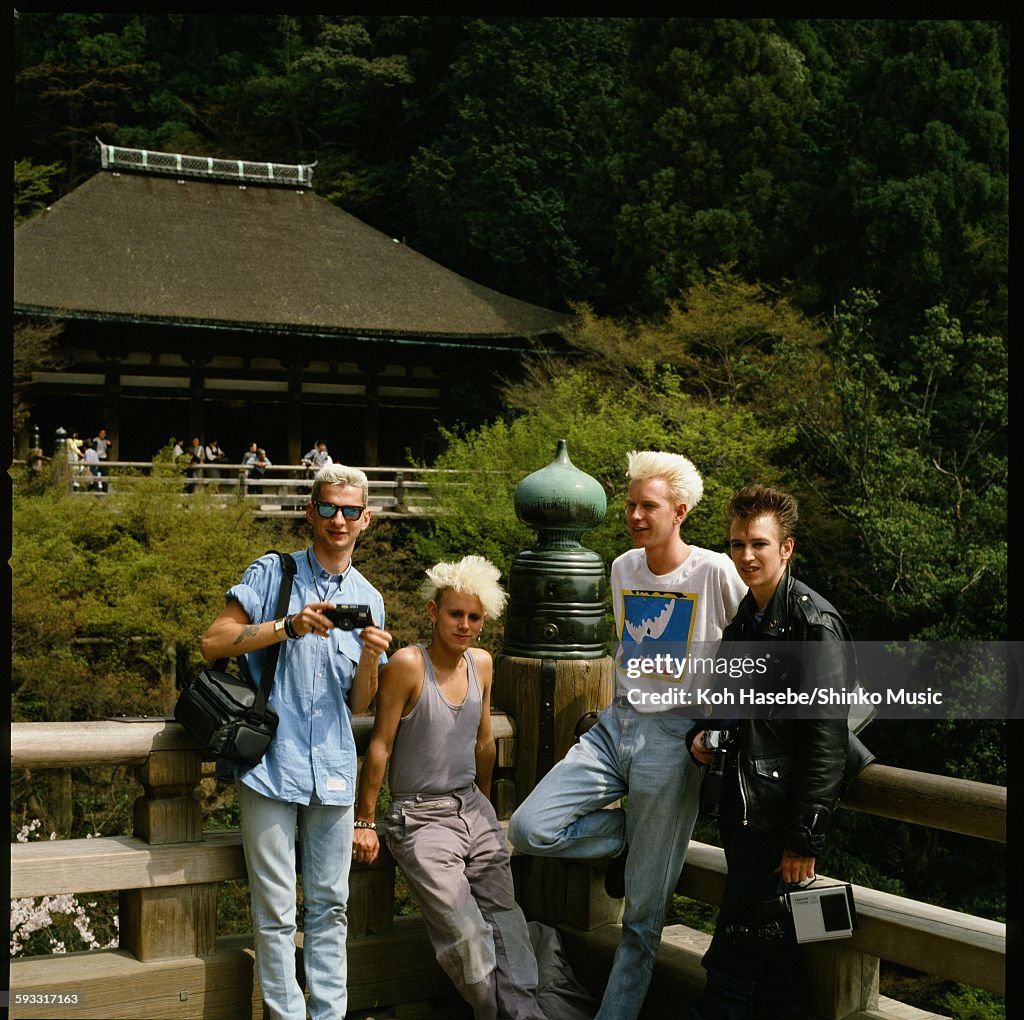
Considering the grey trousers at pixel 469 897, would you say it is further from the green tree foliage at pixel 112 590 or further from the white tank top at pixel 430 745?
the green tree foliage at pixel 112 590

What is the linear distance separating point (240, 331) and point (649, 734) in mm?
17209

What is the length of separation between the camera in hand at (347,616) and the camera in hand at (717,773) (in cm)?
80

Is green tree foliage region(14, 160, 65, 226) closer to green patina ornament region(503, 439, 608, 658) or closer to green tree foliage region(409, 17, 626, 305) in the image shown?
green tree foliage region(409, 17, 626, 305)

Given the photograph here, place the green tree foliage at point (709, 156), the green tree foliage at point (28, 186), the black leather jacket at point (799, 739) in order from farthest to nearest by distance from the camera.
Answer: the green tree foliage at point (28, 186)
the green tree foliage at point (709, 156)
the black leather jacket at point (799, 739)

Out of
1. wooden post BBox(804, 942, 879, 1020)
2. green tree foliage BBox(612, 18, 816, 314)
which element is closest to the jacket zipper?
wooden post BBox(804, 942, 879, 1020)

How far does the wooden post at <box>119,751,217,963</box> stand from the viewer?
2.73 metres

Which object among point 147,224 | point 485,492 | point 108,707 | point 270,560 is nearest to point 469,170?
point 147,224

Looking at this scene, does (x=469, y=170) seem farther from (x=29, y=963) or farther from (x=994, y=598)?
(x=29, y=963)

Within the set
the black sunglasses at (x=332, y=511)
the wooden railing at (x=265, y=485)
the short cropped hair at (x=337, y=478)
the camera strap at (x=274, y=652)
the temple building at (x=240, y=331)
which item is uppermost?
the temple building at (x=240, y=331)

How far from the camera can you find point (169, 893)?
275 cm

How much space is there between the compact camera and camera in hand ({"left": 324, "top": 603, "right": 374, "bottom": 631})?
102cm

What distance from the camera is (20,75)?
989 inches

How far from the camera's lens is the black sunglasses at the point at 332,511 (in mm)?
2723

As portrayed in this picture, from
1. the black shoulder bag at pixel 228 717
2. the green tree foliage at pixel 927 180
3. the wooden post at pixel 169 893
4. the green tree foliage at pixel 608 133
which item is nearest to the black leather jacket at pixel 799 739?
the black shoulder bag at pixel 228 717
